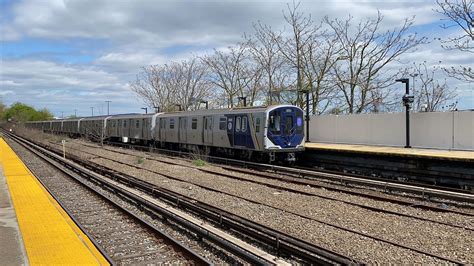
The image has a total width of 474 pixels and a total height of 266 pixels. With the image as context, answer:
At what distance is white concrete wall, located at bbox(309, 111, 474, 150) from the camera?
17219 mm

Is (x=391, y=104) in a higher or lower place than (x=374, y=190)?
higher

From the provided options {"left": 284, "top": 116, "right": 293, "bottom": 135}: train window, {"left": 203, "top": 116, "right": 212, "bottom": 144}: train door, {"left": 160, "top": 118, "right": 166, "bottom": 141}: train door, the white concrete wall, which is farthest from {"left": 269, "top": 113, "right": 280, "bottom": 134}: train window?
{"left": 160, "top": 118, "right": 166, "bottom": 141}: train door

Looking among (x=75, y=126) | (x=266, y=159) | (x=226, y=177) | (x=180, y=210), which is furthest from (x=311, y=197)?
(x=75, y=126)

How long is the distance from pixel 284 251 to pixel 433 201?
6235 millimetres

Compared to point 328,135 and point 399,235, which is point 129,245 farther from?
point 328,135

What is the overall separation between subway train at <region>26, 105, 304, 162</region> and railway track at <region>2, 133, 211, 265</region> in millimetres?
9182

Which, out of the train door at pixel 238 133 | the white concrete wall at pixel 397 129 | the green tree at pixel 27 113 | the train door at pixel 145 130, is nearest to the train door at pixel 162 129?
the train door at pixel 145 130

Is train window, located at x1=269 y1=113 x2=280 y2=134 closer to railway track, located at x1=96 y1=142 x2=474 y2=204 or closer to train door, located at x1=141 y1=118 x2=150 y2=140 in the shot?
railway track, located at x1=96 y1=142 x2=474 y2=204

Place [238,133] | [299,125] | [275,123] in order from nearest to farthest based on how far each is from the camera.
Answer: [275,123]
[299,125]
[238,133]

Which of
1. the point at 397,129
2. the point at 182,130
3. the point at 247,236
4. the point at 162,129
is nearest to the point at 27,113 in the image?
the point at 162,129

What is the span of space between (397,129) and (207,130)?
33.1 feet

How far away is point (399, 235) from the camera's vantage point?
8133 millimetres

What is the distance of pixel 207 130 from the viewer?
25047 mm

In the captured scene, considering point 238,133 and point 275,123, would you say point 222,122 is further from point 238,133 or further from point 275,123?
point 275,123
